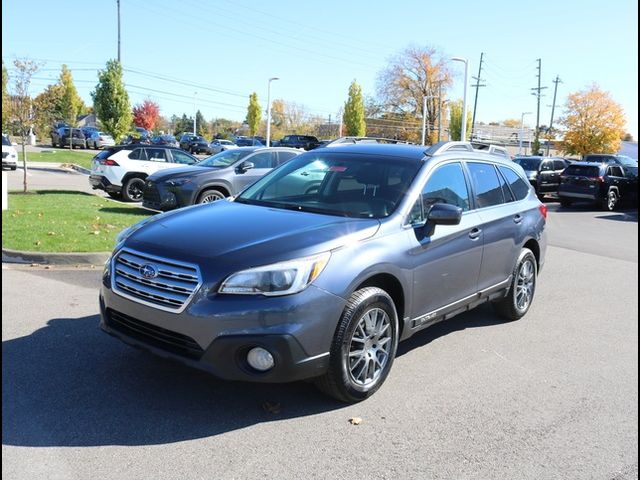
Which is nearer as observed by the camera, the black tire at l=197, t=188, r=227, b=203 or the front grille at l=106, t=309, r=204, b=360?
the front grille at l=106, t=309, r=204, b=360

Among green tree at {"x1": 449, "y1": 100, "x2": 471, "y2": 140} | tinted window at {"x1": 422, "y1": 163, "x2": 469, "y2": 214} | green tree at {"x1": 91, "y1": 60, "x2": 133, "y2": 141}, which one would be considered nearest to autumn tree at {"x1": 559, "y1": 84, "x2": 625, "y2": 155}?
green tree at {"x1": 449, "y1": 100, "x2": 471, "y2": 140}

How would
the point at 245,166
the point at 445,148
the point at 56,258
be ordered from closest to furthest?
1. the point at 445,148
2. the point at 56,258
3. the point at 245,166

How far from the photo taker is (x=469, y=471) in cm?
329

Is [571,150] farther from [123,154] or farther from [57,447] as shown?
[57,447]

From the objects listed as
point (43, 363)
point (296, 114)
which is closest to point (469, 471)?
point (43, 363)

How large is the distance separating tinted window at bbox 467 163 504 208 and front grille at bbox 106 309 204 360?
3.07 m

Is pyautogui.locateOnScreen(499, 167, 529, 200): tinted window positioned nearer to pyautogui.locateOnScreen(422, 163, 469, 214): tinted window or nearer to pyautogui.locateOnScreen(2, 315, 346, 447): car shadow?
pyautogui.locateOnScreen(422, 163, 469, 214): tinted window

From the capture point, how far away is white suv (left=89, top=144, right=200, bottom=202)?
15.8 metres

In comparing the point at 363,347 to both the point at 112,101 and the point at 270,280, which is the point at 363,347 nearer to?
the point at 270,280

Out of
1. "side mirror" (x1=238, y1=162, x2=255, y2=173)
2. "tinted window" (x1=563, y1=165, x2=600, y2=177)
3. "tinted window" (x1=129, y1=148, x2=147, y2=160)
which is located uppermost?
"tinted window" (x1=563, y1=165, x2=600, y2=177)

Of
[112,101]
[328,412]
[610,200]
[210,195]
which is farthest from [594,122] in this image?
[328,412]

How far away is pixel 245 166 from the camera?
12672 millimetres

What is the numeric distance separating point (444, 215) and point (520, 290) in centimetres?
231

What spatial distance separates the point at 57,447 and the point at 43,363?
1350mm
